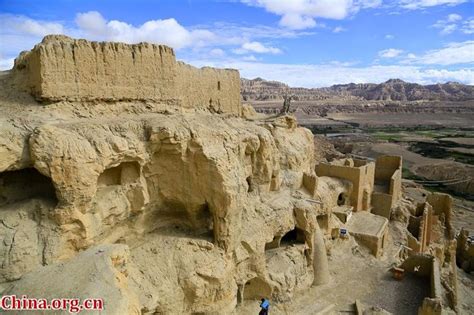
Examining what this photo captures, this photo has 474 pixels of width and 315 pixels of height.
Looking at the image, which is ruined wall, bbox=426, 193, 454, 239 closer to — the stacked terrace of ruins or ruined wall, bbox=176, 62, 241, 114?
the stacked terrace of ruins

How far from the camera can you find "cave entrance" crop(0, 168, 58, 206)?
8641mm

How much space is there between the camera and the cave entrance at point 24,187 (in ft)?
28.3

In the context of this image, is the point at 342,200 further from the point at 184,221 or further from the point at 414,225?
the point at 184,221

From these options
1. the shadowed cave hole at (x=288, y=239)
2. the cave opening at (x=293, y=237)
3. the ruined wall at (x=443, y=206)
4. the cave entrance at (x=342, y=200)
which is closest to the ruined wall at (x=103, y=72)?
the shadowed cave hole at (x=288, y=239)

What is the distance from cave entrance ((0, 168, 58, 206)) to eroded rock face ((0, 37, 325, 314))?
0.02 metres

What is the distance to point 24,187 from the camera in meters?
8.92

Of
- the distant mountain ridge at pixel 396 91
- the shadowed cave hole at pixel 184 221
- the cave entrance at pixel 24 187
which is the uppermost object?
the distant mountain ridge at pixel 396 91

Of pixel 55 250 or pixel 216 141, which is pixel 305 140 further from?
pixel 55 250

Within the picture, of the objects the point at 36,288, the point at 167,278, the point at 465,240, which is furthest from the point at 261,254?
the point at 465,240

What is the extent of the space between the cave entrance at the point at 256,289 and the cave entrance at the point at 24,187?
746cm

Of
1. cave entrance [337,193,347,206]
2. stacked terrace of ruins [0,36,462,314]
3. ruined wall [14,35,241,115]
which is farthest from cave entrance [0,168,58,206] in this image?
cave entrance [337,193,347,206]

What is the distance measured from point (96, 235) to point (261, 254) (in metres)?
6.05

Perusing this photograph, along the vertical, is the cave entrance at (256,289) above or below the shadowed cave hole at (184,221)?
below

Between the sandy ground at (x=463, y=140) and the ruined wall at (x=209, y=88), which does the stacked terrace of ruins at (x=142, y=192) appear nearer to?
the ruined wall at (x=209, y=88)
